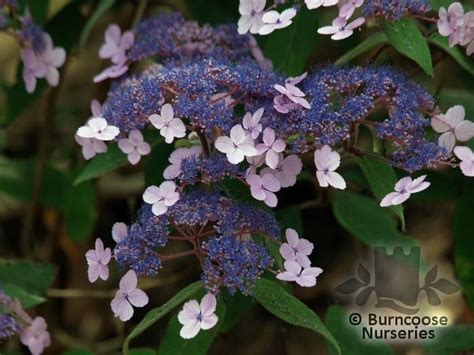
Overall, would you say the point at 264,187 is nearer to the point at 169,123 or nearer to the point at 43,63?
the point at 169,123

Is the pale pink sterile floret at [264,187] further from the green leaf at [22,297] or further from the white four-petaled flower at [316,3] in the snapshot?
the green leaf at [22,297]

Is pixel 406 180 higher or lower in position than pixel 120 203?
higher

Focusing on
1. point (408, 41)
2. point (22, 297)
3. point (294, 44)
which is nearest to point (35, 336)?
point (22, 297)

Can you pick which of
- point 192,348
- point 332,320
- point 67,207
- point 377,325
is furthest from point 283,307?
point 67,207

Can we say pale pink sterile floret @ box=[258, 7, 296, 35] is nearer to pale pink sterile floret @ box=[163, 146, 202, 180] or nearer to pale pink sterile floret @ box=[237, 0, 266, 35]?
pale pink sterile floret @ box=[237, 0, 266, 35]

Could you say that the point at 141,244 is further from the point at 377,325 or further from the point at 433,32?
the point at 433,32

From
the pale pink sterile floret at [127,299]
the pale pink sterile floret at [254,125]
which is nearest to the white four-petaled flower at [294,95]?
the pale pink sterile floret at [254,125]
